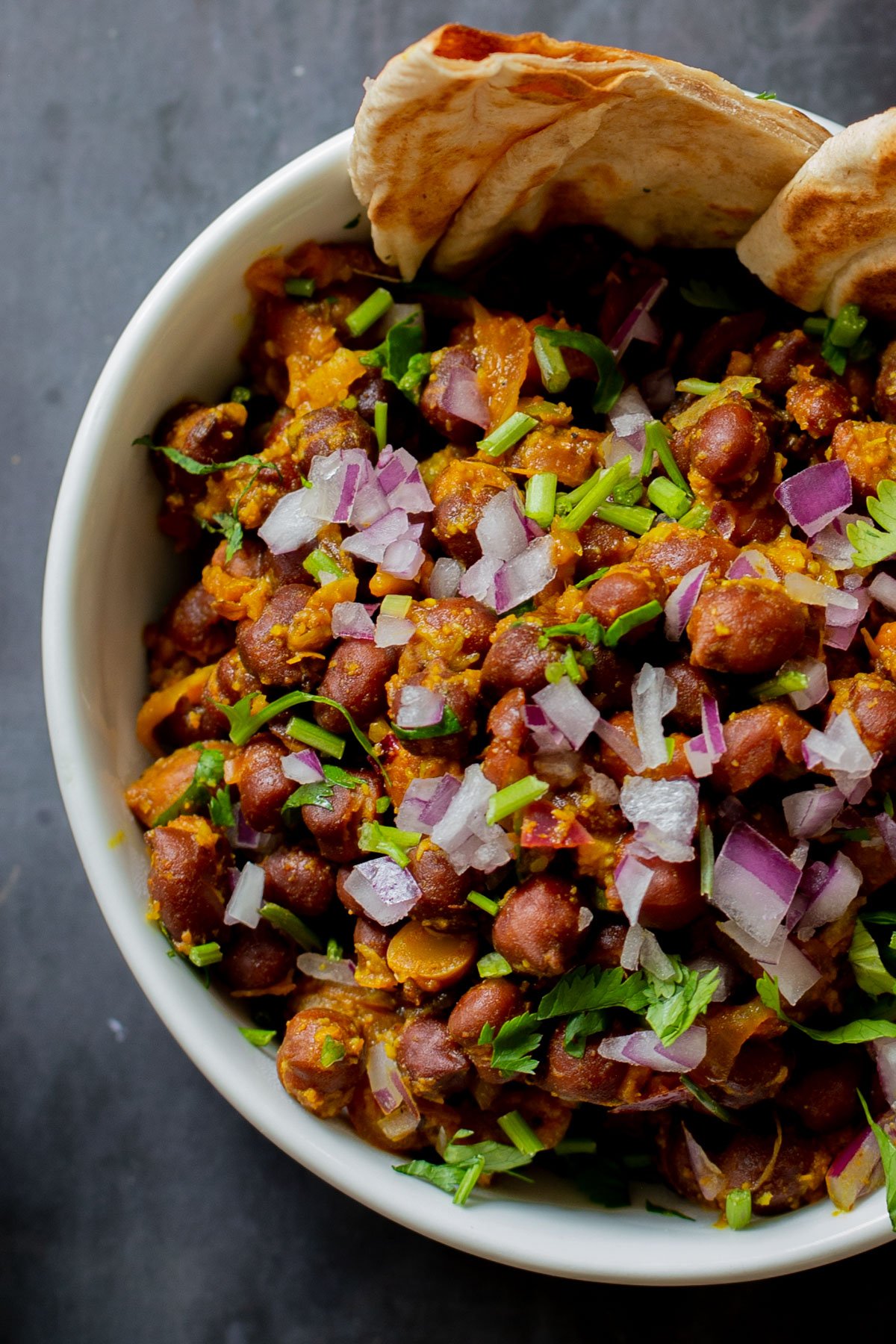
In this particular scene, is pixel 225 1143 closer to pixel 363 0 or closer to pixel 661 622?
pixel 661 622

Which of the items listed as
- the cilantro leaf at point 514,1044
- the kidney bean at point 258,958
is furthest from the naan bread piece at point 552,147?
the cilantro leaf at point 514,1044

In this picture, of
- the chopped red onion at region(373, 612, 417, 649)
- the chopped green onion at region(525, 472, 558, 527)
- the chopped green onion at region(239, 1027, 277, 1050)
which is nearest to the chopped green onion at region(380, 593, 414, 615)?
the chopped red onion at region(373, 612, 417, 649)

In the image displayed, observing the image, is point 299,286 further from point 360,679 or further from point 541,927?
point 541,927

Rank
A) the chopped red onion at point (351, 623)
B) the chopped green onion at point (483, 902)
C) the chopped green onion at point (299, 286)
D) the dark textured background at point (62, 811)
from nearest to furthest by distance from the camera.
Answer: the chopped green onion at point (483, 902)
the chopped red onion at point (351, 623)
the chopped green onion at point (299, 286)
the dark textured background at point (62, 811)

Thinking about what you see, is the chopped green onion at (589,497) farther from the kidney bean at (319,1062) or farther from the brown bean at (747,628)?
the kidney bean at (319,1062)

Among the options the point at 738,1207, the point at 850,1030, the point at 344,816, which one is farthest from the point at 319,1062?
the point at 850,1030

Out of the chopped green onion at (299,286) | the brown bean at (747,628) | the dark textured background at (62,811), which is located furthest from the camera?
the dark textured background at (62,811)
